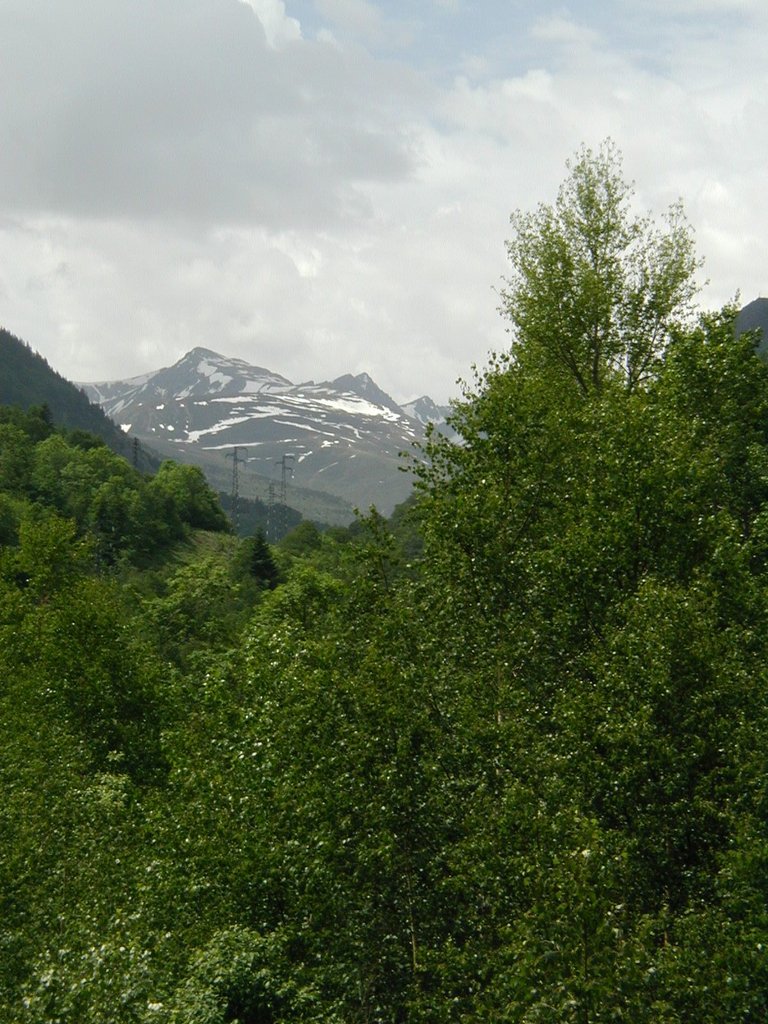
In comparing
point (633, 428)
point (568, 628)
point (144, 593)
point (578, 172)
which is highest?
point (578, 172)

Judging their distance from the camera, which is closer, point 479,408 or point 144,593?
point 479,408

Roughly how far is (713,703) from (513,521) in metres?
13.8

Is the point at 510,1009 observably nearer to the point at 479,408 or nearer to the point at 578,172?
the point at 479,408

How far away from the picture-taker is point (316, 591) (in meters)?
81.5

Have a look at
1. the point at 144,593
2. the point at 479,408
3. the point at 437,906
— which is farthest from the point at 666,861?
the point at 144,593

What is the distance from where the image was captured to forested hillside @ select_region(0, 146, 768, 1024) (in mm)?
20688

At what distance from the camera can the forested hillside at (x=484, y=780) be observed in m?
20.7

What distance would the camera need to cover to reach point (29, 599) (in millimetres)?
74125

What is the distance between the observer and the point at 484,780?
2680cm

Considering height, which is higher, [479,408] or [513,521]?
[479,408]

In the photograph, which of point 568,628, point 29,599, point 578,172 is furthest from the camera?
point 29,599

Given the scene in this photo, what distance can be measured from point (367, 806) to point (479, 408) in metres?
20.5

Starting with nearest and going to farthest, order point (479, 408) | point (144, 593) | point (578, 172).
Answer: point (479, 408), point (578, 172), point (144, 593)

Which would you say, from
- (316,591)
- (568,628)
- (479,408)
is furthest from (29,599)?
(568,628)
